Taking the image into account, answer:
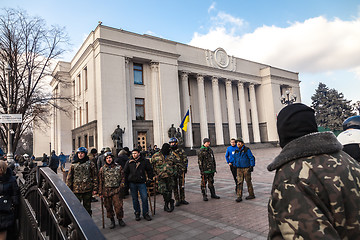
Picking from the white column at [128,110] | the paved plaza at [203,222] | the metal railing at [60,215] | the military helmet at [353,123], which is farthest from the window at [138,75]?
the military helmet at [353,123]

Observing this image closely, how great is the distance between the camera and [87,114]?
98.6 feet

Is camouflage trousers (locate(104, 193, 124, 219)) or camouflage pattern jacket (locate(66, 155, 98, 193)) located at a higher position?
camouflage pattern jacket (locate(66, 155, 98, 193))

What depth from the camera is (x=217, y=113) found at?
35781 mm

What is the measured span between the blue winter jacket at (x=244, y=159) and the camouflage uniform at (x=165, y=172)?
206 centimetres

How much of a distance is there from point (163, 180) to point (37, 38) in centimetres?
1993

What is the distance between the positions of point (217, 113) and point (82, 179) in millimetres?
31345

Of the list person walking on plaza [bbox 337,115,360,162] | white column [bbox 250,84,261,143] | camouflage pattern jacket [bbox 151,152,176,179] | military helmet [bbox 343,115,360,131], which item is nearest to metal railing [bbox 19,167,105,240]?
person walking on plaza [bbox 337,115,360,162]

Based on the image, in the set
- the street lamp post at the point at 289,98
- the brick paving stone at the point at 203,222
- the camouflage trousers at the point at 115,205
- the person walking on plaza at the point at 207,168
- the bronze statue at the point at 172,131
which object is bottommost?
the brick paving stone at the point at 203,222

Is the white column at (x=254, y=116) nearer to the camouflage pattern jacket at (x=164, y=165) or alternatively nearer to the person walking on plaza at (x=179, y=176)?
the person walking on plaza at (x=179, y=176)

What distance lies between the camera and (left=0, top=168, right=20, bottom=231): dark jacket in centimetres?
391

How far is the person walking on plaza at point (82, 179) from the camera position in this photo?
219 inches

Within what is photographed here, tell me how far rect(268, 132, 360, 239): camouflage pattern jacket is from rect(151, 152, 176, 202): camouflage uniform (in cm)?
536

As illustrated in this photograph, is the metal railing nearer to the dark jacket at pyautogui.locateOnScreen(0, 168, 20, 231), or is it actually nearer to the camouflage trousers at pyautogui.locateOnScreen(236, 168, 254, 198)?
the dark jacket at pyautogui.locateOnScreen(0, 168, 20, 231)

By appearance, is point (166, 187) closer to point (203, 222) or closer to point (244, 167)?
point (203, 222)
